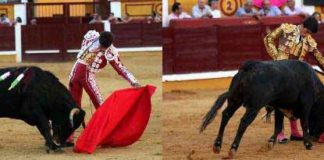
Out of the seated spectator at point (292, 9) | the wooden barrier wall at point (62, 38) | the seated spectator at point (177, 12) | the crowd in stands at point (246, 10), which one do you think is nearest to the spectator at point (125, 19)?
the wooden barrier wall at point (62, 38)

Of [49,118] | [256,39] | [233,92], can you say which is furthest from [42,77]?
[256,39]

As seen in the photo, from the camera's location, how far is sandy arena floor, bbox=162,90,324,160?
5750 mm

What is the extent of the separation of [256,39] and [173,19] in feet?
4.59

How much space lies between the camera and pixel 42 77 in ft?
19.8

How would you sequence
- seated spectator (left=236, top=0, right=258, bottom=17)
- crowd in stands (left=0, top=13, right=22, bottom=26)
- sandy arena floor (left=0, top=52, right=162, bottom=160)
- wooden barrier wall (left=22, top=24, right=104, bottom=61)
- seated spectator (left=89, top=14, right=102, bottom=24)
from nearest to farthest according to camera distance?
sandy arena floor (left=0, top=52, right=162, bottom=160) < seated spectator (left=236, top=0, right=258, bottom=17) < wooden barrier wall (left=22, top=24, right=104, bottom=61) < crowd in stands (left=0, top=13, right=22, bottom=26) < seated spectator (left=89, top=14, right=102, bottom=24)

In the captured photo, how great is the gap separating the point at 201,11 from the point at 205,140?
4532 millimetres

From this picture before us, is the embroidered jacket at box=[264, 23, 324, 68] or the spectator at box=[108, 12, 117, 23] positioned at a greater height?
the embroidered jacket at box=[264, 23, 324, 68]

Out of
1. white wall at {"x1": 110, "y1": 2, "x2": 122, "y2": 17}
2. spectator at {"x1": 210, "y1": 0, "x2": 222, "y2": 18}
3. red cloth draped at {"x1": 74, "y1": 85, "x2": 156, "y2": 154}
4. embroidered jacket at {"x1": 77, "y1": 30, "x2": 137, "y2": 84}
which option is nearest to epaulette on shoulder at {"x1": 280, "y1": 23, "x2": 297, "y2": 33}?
red cloth draped at {"x1": 74, "y1": 85, "x2": 156, "y2": 154}

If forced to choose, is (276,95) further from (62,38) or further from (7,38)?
(7,38)

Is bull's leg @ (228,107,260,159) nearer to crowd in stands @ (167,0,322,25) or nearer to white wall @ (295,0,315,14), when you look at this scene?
crowd in stands @ (167,0,322,25)

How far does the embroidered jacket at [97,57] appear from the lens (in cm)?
625

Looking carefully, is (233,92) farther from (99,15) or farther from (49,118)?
(99,15)

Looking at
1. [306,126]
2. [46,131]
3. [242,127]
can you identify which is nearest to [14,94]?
[46,131]

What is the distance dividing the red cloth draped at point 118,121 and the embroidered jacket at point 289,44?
1.04 metres
